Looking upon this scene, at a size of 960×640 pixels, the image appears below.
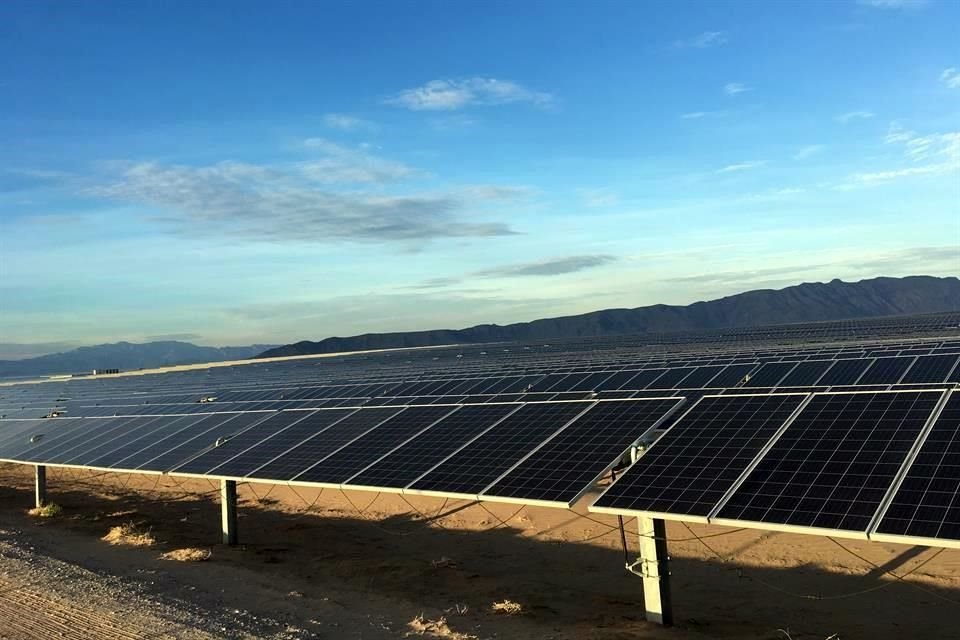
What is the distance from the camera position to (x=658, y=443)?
14180 millimetres

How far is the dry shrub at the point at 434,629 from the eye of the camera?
1362cm

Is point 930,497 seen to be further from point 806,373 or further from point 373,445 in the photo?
point 806,373

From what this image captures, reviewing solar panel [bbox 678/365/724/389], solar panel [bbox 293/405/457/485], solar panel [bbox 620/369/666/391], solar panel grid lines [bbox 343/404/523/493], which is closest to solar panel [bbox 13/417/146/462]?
solar panel [bbox 293/405/457/485]

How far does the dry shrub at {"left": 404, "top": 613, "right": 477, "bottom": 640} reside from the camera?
44.7ft

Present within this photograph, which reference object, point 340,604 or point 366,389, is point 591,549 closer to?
point 340,604

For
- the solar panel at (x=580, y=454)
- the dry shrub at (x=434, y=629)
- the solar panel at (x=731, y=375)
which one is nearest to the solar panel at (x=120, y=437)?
the dry shrub at (x=434, y=629)

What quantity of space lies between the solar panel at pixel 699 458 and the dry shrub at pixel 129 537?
1695 centimetres

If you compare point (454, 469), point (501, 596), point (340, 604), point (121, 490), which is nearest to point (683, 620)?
point (501, 596)

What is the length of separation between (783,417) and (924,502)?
440 centimetres

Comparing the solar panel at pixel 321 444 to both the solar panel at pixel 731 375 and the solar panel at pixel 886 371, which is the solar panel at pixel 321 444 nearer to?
the solar panel at pixel 731 375

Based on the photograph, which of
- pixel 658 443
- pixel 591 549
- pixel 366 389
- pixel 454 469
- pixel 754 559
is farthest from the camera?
pixel 366 389

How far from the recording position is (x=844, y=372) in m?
29.4

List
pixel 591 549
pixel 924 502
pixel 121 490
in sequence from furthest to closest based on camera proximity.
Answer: pixel 121 490 < pixel 591 549 < pixel 924 502

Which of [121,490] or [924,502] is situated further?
[121,490]
